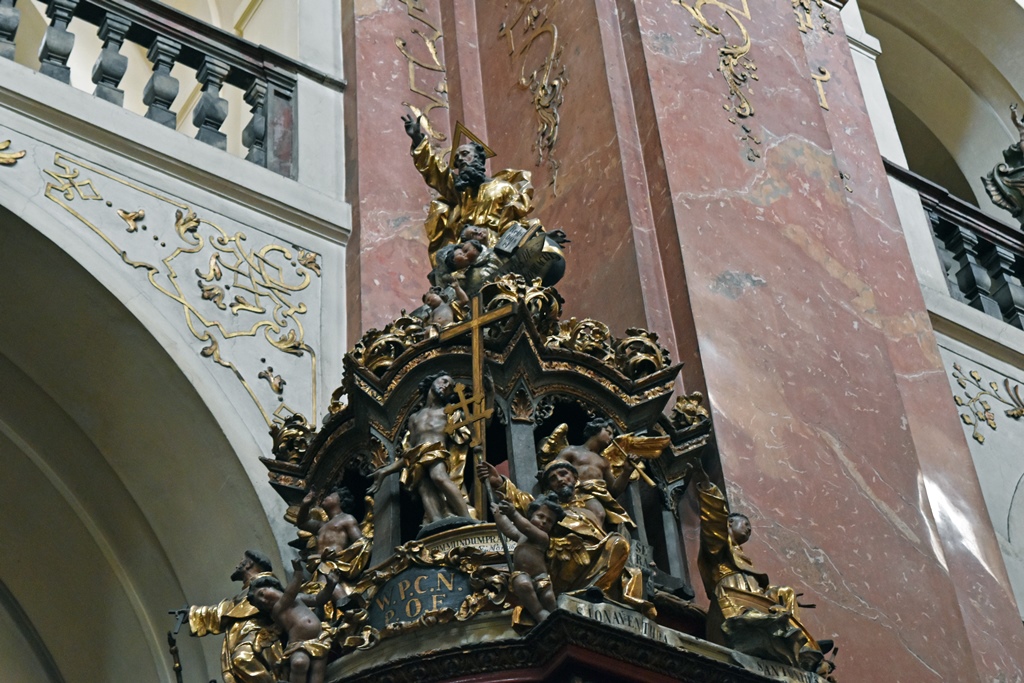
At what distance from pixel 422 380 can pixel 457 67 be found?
2.81m

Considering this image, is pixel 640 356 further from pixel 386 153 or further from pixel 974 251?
pixel 974 251

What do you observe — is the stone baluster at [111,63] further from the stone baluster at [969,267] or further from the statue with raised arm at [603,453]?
the stone baluster at [969,267]

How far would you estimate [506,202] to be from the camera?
17.9ft

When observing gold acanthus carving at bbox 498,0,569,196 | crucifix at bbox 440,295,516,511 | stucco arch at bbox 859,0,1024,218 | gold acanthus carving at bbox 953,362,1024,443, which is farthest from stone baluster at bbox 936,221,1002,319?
crucifix at bbox 440,295,516,511

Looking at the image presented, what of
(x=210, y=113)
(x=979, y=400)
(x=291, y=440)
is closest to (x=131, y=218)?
(x=210, y=113)

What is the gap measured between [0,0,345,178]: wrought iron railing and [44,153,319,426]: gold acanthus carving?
497mm

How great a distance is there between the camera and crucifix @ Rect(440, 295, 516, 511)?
14.9 feet

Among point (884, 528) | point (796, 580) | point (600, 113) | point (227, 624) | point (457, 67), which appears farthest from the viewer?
→ point (457, 67)

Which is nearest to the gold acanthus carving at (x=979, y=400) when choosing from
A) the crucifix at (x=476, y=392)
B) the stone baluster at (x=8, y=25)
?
the crucifix at (x=476, y=392)

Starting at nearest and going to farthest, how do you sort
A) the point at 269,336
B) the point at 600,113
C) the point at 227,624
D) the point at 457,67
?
the point at 227,624, the point at 269,336, the point at 600,113, the point at 457,67

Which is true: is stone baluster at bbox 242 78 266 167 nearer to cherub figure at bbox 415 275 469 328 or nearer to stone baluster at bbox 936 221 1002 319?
cherub figure at bbox 415 275 469 328

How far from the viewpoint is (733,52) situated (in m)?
6.64

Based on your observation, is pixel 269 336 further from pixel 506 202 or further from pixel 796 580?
pixel 796 580

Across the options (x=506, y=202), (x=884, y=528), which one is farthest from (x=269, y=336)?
(x=884, y=528)
